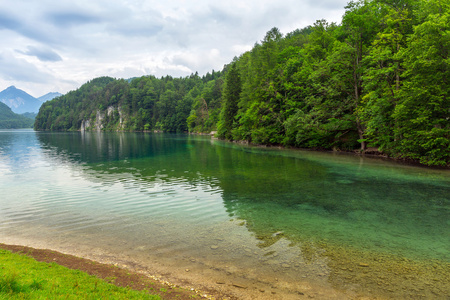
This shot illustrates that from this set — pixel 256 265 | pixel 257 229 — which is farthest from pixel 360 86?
pixel 256 265

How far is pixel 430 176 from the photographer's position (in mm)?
19953

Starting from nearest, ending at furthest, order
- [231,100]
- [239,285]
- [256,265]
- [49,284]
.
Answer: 1. [49,284]
2. [239,285]
3. [256,265]
4. [231,100]

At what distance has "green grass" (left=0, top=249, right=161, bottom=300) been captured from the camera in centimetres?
428

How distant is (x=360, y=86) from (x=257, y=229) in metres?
34.3

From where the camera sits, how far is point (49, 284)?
15.7ft

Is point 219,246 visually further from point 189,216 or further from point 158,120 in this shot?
point 158,120

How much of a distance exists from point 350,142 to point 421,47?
54.2ft

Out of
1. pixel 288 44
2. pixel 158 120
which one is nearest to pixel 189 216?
pixel 288 44

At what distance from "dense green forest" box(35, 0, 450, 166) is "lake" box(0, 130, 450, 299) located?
26.9ft

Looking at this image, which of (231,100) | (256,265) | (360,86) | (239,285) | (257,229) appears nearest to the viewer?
(239,285)

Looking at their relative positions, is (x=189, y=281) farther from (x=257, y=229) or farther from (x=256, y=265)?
(x=257, y=229)

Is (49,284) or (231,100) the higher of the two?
(231,100)

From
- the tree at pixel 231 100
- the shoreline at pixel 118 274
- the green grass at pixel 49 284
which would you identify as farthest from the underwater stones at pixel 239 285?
the tree at pixel 231 100

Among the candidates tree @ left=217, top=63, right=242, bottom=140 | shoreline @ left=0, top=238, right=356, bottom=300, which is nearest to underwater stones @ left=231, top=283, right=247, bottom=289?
shoreline @ left=0, top=238, right=356, bottom=300
